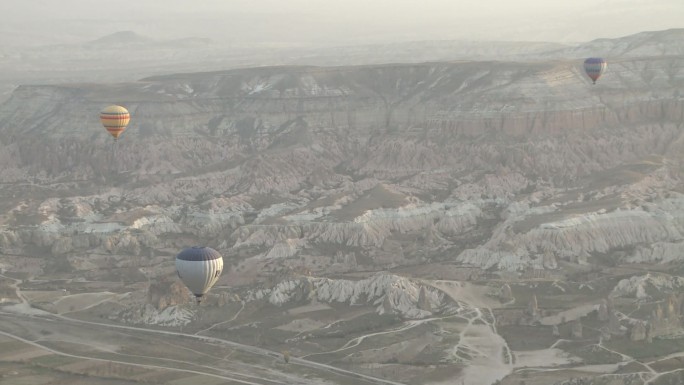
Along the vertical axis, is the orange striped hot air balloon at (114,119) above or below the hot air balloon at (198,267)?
above

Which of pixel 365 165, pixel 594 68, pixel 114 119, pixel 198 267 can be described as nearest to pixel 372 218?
pixel 365 165

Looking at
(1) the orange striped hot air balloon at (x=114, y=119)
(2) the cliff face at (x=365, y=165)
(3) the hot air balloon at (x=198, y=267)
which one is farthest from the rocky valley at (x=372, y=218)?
(1) the orange striped hot air balloon at (x=114, y=119)

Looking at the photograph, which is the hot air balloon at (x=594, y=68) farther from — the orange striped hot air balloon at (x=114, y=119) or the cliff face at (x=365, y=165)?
the orange striped hot air balloon at (x=114, y=119)

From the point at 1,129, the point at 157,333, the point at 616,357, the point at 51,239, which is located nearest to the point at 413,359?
the point at 616,357

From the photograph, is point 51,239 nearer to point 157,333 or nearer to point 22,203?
point 22,203

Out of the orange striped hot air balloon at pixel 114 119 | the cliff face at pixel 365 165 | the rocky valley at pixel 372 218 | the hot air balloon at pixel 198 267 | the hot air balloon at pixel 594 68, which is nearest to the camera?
the hot air balloon at pixel 198 267

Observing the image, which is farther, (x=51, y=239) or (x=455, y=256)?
(x=51, y=239)
